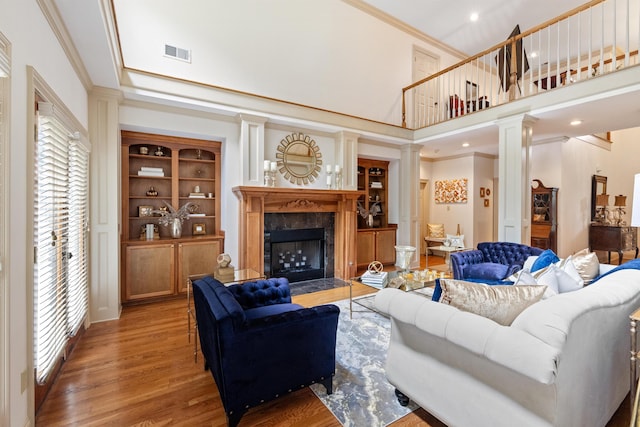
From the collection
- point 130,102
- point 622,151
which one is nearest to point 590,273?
point 130,102

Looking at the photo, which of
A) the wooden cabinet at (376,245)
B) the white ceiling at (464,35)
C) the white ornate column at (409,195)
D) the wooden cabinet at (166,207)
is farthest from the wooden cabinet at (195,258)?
the white ornate column at (409,195)

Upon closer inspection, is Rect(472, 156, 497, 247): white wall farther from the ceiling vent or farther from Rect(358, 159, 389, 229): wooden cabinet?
the ceiling vent

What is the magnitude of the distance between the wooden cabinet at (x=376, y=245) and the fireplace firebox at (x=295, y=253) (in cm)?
104

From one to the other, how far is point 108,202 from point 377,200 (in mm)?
4855

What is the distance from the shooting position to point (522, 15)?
589 cm

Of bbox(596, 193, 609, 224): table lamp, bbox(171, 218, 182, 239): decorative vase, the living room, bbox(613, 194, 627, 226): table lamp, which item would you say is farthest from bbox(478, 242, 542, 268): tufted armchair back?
bbox(613, 194, 627, 226): table lamp

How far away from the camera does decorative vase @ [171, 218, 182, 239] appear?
415 centimetres

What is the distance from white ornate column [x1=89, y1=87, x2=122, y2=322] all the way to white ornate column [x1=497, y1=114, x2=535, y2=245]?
528cm

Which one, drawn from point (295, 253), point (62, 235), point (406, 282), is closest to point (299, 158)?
point (295, 253)

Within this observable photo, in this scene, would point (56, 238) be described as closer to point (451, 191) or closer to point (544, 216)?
point (451, 191)

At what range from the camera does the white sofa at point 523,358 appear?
1212mm

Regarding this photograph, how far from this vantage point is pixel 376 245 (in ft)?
19.8

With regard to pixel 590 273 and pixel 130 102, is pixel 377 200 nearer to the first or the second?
pixel 590 273

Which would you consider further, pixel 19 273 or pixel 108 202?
→ pixel 108 202
